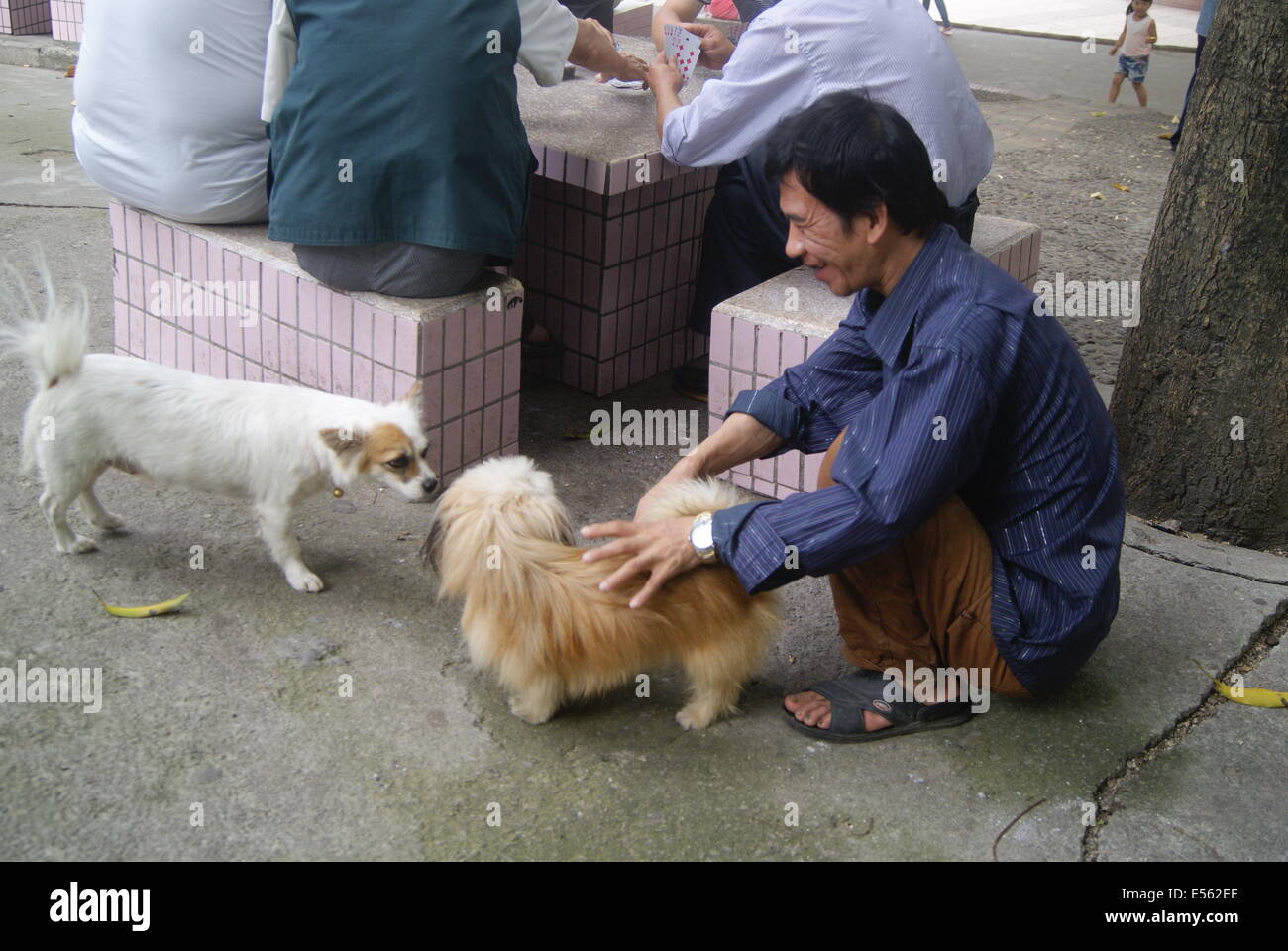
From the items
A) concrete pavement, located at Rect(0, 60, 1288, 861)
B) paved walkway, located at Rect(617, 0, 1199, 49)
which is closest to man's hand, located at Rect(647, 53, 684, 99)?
concrete pavement, located at Rect(0, 60, 1288, 861)

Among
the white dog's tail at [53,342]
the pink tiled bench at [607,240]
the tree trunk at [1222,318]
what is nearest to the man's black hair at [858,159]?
the tree trunk at [1222,318]

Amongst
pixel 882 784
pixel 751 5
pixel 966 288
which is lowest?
pixel 882 784

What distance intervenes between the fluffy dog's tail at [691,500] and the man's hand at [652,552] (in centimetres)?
7

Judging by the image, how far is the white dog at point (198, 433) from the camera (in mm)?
3033

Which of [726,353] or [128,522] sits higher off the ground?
[726,353]

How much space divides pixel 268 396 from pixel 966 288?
1825mm

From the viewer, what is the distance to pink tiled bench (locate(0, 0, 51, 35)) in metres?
8.80

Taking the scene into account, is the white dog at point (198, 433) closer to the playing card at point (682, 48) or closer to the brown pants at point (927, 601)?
the brown pants at point (927, 601)

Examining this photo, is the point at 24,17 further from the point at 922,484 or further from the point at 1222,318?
the point at 922,484

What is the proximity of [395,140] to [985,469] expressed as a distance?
1860 millimetres

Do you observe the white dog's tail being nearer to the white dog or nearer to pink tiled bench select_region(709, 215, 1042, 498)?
the white dog

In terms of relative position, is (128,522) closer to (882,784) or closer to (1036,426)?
(882,784)

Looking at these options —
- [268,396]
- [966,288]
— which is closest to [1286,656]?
[966,288]

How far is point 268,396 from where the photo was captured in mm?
3195
